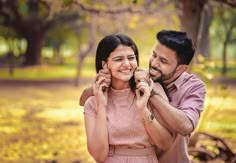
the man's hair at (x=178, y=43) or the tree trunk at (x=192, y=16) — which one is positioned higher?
the man's hair at (x=178, y=43)

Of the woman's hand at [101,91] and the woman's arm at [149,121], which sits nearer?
the woman's arm at [149,121]

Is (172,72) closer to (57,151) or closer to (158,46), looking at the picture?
(158,46)

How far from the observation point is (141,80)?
2.74 m

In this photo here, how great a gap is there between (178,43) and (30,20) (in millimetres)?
26813

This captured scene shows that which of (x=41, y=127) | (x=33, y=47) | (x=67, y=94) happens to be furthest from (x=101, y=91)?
(x=33, y=47)

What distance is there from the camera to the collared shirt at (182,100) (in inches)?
112

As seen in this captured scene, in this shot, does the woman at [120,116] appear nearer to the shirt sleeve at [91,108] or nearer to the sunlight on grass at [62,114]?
the shirt sleeve at [91,108]

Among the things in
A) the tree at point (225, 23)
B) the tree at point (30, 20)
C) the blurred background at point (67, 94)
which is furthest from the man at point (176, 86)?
the tree at point (30, 20)

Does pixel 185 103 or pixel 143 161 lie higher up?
pixel 185 103

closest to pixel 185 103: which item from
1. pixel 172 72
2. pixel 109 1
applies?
pixel 172 72

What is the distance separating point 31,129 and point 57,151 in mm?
2564

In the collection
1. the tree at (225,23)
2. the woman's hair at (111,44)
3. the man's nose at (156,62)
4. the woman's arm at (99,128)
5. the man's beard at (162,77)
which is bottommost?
the tree at (225,23)

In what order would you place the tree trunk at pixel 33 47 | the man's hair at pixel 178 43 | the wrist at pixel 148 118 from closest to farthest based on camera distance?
the wrist at pixel 148 118, the man's hair at pixel 178 43, the tree trunk at pixel 33 47

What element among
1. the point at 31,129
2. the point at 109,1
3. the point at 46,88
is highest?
the point at 109,1
